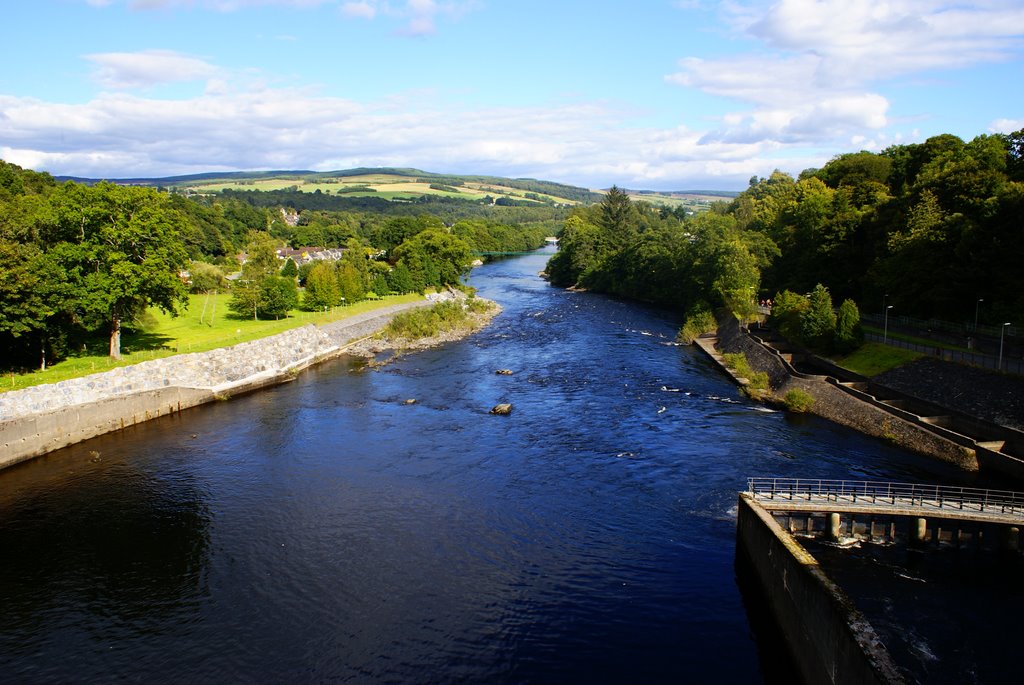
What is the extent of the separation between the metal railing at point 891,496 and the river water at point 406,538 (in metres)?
2.10

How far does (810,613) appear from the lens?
811 inches

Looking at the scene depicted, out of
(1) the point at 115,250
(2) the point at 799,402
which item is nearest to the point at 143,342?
(1) the point at 115,250

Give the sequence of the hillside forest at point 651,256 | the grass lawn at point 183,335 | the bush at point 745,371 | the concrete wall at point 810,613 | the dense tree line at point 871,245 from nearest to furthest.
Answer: the concrete wall at point 810,613 → the grass lawn at point 183,335 → the hillside forest at point 651,256 → the dense tree line at point 871,245 → the bush at point 745,371

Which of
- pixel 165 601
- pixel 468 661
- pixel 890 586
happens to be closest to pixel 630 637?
pixel 468 661

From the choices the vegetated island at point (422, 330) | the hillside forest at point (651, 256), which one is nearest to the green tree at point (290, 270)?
the hillside forest at point (651, 256)

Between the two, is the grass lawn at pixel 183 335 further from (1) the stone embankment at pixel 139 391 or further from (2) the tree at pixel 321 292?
(2) the tree at pixel 321 292

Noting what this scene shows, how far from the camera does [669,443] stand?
3978 centimetres

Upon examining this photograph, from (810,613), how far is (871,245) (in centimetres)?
6033

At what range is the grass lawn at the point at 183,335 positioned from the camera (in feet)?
147

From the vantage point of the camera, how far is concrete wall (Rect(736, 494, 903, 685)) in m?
17.3

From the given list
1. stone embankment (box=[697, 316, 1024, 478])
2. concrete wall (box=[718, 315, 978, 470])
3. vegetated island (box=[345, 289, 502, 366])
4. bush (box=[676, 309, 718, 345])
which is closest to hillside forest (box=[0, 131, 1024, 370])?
bush (box=[676, 309, 718, 345])

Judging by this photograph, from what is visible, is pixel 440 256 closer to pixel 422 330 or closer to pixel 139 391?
pixel 422 330

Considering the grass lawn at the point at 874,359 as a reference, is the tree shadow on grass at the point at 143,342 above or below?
below

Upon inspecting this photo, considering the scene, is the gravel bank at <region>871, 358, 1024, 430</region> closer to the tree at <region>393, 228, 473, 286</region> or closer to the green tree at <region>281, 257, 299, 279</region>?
the tree at <region>393, 228, 473, 286</region>
